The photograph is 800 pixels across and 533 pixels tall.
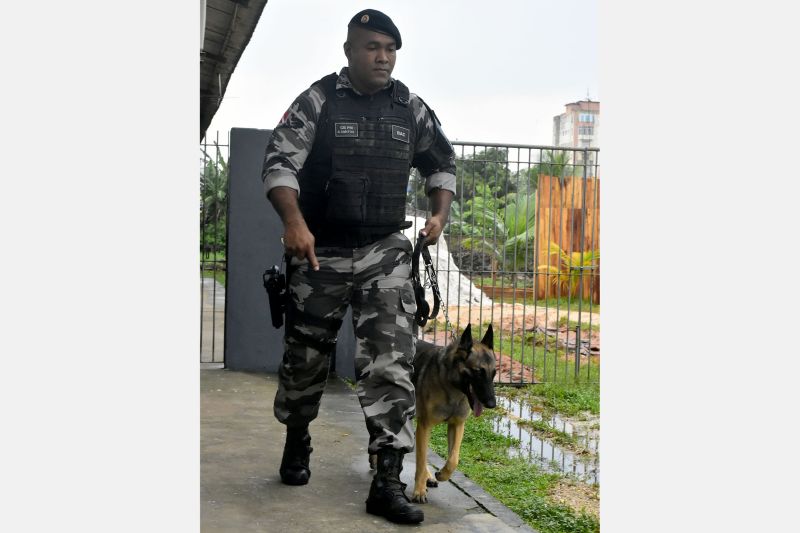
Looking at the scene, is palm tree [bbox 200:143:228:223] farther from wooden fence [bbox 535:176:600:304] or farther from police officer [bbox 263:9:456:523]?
police officer [bbox 263:9:456:523]

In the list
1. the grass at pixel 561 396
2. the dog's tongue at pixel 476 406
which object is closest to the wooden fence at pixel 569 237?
the grass at pixel 561 396

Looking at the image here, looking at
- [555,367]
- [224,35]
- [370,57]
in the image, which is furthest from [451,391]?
[224,35]

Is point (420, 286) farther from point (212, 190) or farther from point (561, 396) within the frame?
point (212, 190)

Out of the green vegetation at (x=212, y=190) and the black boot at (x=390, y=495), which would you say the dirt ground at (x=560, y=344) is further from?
the green vegetation at (x=212, y=190)

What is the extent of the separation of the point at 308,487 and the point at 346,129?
171 cm

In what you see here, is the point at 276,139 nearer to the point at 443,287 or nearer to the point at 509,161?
the point at 509,161

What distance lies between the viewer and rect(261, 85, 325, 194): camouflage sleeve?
403 cm

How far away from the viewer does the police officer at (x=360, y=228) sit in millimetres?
4059

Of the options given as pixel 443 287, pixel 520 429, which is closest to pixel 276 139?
pixel 520 429

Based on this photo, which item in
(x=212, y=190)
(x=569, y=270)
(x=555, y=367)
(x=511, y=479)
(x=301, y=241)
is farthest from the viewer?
(x=212, y=190)

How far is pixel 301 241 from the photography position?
12.8ft

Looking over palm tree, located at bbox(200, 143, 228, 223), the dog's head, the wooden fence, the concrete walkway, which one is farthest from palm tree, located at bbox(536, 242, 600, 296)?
the dog's head

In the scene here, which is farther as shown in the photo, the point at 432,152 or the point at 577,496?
the point at 577,496

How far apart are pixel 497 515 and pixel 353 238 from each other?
55.0 inches
